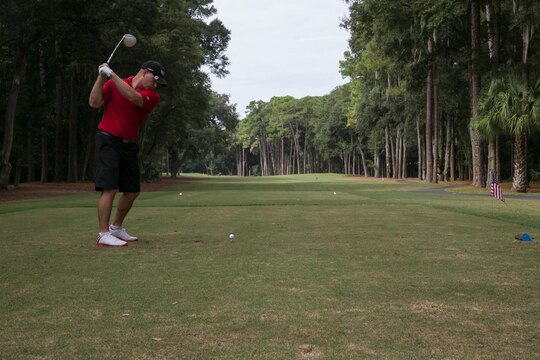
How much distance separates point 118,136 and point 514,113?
847 inches

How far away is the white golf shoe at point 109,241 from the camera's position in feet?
22.5

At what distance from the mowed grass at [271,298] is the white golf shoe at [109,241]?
119 millimetres

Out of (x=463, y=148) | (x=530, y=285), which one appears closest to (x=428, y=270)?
(x=530, y=285)

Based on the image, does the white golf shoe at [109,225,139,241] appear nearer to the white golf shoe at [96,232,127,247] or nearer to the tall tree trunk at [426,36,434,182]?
the white golf shoe at [96,232,127,247]

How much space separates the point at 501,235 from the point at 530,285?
153 inches

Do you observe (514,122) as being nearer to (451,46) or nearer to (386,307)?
(451,46)

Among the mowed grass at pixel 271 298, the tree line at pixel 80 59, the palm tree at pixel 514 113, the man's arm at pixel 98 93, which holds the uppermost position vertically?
the tree line at pixel 80 59

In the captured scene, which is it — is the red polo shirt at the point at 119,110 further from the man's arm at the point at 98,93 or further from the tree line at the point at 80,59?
the tree line at the point at 80,59

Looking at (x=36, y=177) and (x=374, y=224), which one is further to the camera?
(x=36, y=177)

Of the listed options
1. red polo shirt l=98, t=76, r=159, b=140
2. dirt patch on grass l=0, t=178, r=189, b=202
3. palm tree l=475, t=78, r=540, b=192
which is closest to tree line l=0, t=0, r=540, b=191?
palm tree l=475, t=78, r=540, b=192

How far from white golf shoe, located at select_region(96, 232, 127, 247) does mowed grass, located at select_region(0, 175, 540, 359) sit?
12 centimetres

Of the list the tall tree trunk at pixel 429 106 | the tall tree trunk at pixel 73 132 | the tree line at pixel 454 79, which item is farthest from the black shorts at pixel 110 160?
the tall tree trunk at pixel 73 132

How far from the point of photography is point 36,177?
56.5 metres

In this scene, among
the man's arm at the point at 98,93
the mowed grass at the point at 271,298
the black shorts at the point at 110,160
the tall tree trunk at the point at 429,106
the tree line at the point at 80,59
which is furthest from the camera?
the tall tree trunk at the point at 429,106
